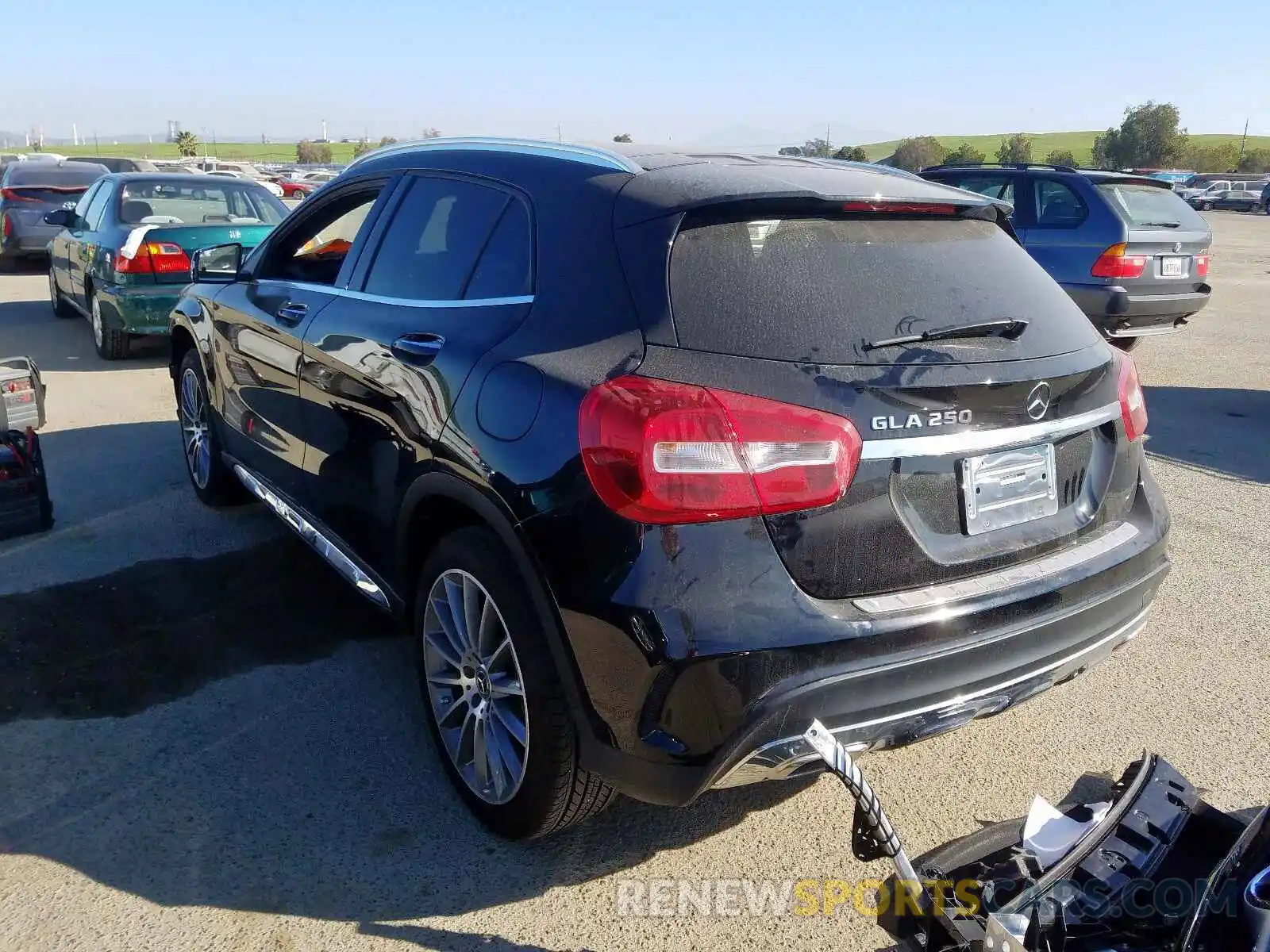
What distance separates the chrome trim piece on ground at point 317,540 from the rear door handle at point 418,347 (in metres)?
0.82

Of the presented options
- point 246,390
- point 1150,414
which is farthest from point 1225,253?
point 246,390

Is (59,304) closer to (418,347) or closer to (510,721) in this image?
(418,347)

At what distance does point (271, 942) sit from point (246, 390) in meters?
2.57

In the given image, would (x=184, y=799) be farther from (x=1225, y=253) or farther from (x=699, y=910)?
(x=1225, y=253)

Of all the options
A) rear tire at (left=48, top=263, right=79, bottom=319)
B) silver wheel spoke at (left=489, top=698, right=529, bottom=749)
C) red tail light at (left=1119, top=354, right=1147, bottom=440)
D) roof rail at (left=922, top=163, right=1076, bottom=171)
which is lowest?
rear tire at (left=48, top=263, right=79, bottom=319)

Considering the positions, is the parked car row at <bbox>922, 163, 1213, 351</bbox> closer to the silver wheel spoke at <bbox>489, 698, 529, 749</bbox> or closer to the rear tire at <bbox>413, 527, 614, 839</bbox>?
the rear tire at <bbox>413, 527, 614, 839</bbox>

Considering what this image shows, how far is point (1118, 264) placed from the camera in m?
9.08

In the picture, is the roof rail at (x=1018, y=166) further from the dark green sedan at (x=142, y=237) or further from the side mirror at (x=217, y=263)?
the side mirror at (x=217, y=263)

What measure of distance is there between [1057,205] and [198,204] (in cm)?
807

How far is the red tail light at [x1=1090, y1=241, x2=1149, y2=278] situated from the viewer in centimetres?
906

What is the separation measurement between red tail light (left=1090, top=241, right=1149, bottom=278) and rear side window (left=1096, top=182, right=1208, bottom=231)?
1.01ft

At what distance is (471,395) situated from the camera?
8.80 ft

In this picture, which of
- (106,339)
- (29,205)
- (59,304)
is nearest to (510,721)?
(106,339)
